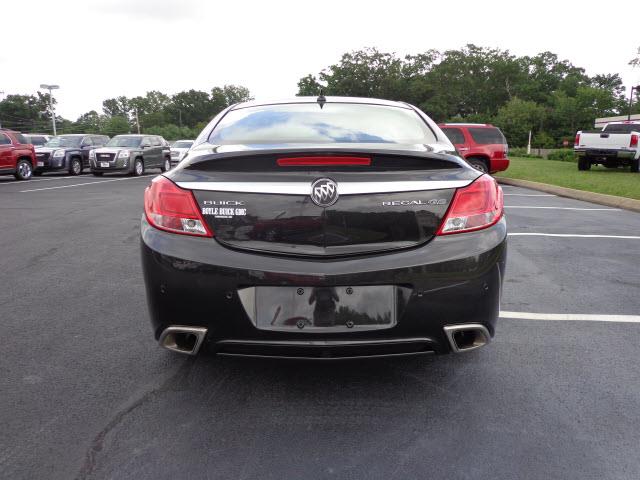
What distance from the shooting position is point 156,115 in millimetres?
129625

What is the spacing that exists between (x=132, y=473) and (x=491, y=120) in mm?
66261

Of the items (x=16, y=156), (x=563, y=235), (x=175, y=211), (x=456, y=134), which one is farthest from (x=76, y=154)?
(x=175, y=211)

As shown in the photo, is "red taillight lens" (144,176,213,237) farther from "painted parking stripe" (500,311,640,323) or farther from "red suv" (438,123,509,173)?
"red suv" (438,123,509,173)

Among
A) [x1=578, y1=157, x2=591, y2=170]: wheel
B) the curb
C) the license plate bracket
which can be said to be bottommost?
the curb

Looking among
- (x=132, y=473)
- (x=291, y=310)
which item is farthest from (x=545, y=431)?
(x=132, y=473)

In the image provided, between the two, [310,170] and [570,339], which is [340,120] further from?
[570,339]

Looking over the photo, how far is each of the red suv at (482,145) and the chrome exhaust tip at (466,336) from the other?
1381cm

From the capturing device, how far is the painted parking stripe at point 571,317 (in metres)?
3.90

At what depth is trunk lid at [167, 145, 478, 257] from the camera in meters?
2.38

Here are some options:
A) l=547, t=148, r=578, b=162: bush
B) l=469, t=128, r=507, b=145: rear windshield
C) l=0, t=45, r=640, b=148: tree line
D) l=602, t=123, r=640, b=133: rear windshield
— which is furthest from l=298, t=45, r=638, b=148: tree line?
l=469, t=128, r=507, b=145: rear windshield

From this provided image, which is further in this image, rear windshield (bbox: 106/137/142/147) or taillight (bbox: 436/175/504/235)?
rear windshield (bbox: 106/137/142/147)

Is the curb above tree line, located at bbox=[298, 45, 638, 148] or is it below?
below

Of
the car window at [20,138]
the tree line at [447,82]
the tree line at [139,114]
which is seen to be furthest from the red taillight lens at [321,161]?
the tree line at [139,114]

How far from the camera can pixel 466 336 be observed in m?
2.58
